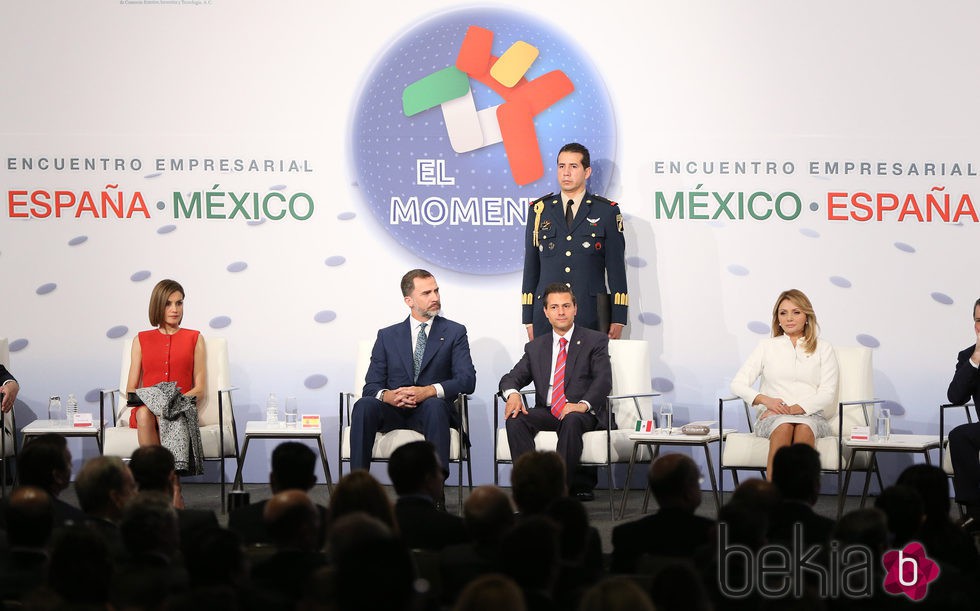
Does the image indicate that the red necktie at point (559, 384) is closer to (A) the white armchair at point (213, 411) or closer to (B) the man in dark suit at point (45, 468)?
(A) the white armchair at point (213, 411)

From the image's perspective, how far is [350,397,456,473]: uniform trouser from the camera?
6.72 metres

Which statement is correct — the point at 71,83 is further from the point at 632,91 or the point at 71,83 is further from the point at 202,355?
the point at 632,91

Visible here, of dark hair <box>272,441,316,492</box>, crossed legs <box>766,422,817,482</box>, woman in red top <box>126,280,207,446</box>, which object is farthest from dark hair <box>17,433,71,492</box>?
crossed legs <box>766,422,817,482</box>

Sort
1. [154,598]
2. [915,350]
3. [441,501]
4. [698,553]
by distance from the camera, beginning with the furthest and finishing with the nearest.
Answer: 1. [915,350]
2. [441,501]
3. [698,553]
4. [154,598]

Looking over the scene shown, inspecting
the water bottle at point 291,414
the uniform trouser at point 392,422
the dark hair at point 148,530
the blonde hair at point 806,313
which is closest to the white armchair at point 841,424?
the blonde hair at point 806,313

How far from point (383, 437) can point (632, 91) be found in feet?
8.37

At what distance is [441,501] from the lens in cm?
636

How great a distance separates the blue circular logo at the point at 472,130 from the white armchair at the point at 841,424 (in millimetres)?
1752

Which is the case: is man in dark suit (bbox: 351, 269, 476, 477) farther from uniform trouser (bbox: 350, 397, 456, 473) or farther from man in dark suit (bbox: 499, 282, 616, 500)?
man in dark suit (bbox: 499, 282, 616, 500)

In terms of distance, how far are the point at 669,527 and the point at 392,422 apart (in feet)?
10.5

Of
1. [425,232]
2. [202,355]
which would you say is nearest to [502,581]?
[202,355]
